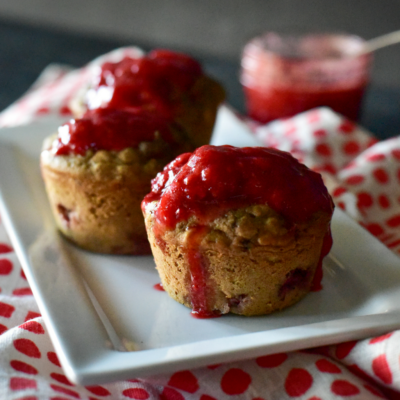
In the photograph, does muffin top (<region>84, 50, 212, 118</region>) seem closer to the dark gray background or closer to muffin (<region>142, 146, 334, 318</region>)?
muffin (<region>142, 146, 334, 318</region>)

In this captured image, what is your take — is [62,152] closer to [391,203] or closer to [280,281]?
[280,281]

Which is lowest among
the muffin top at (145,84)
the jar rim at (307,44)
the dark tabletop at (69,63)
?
the dark tabletop at (69,63)

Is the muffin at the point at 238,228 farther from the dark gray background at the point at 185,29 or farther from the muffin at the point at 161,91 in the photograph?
the dark gray background at the point at 185,29

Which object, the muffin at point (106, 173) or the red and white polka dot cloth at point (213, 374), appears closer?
the red and white polka dot cloth at point (213, 374)

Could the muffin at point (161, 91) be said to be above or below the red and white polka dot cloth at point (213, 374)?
above

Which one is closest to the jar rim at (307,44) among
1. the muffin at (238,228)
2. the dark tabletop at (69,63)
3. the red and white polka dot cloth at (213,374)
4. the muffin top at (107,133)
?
the dark tabletop at (69,63)

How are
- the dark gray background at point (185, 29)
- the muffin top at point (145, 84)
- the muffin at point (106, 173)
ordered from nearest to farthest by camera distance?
1. the muffin at point (106, 173)
2. the muffin top at point (145, 84)
3. the dark gray background at point (185, 29)

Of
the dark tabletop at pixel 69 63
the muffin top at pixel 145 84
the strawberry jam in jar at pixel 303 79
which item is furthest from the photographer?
the dark tabletop at pixel 69 63
